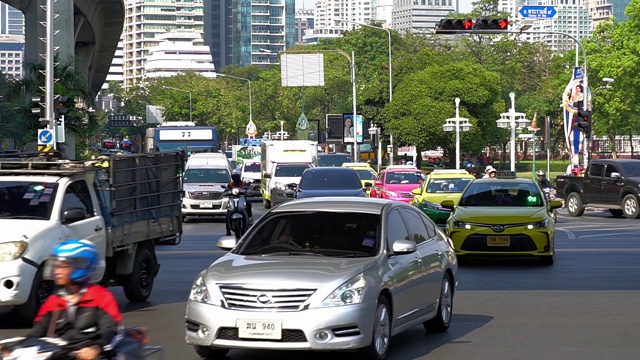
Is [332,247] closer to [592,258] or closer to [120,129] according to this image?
[592,258]

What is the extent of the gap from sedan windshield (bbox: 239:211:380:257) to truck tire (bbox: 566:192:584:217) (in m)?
28.4

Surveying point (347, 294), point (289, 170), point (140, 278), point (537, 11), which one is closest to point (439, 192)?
point (537, 11)

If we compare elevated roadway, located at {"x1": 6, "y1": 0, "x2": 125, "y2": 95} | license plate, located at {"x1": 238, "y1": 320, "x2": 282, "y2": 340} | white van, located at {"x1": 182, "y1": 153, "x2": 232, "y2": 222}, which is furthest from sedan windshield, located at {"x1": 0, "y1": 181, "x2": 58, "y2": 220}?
elevated roadway, located at {"x1": 6, "y1": 0, "x2": 125, "y2": 95}

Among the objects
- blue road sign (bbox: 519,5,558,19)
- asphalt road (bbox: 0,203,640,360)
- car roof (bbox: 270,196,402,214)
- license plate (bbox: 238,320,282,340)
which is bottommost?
asphalt road (bbox: 0,203,640,360)

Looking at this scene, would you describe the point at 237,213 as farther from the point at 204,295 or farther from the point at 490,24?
the point at 490,24

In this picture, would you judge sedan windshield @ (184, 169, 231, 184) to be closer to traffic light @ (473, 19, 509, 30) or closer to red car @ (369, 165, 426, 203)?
red car @ (369, 165, 426, 203)

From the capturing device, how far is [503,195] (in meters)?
22.5

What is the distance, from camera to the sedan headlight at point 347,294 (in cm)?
1040

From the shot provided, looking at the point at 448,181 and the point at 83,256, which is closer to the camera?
the point at 83,256

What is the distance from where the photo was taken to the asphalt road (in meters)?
11.8

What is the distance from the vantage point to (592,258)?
22.8 meters

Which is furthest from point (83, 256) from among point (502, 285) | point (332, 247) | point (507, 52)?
point (507, 52)

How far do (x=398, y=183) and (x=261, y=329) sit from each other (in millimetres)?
30203

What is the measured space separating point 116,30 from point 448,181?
4439 centimetres
